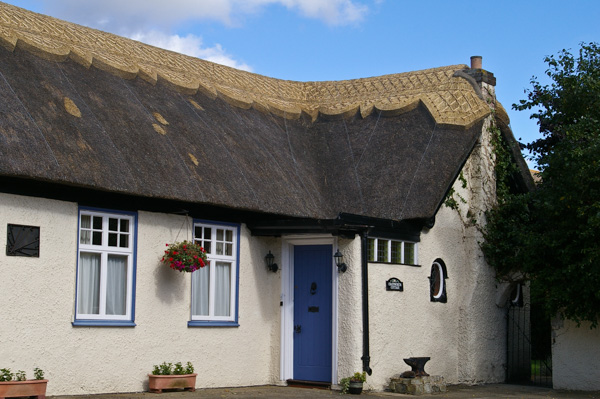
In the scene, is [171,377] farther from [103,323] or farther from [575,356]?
[575,356]

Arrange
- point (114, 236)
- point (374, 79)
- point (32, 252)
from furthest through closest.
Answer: point (374, 79)
point (114, 236)
point (32, 252)

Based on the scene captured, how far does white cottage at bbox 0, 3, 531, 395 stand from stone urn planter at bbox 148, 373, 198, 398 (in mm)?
241

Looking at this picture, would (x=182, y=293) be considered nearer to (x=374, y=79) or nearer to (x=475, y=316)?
(x=475, y=316)

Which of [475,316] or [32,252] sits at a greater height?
[32,252]

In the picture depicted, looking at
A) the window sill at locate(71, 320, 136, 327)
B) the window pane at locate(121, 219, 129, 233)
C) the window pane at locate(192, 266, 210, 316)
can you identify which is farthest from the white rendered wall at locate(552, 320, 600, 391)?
the window pane at locate(121, 219, 129, 233)

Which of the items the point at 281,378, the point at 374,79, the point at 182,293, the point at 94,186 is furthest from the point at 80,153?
the point at 374,79

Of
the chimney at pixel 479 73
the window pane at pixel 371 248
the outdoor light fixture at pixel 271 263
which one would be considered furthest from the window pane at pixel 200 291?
the chimney at pixel 479 73

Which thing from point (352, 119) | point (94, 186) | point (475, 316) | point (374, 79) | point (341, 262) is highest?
point (374, 79)

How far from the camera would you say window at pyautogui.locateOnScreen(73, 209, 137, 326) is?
11.8 metres

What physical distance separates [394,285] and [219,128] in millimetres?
4391

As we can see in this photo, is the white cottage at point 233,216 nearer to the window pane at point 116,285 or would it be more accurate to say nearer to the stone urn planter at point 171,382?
the window pane at point 116,285

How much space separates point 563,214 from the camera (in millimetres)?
14820

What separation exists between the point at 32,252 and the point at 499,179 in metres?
10.4

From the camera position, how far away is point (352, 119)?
58.9 feet
